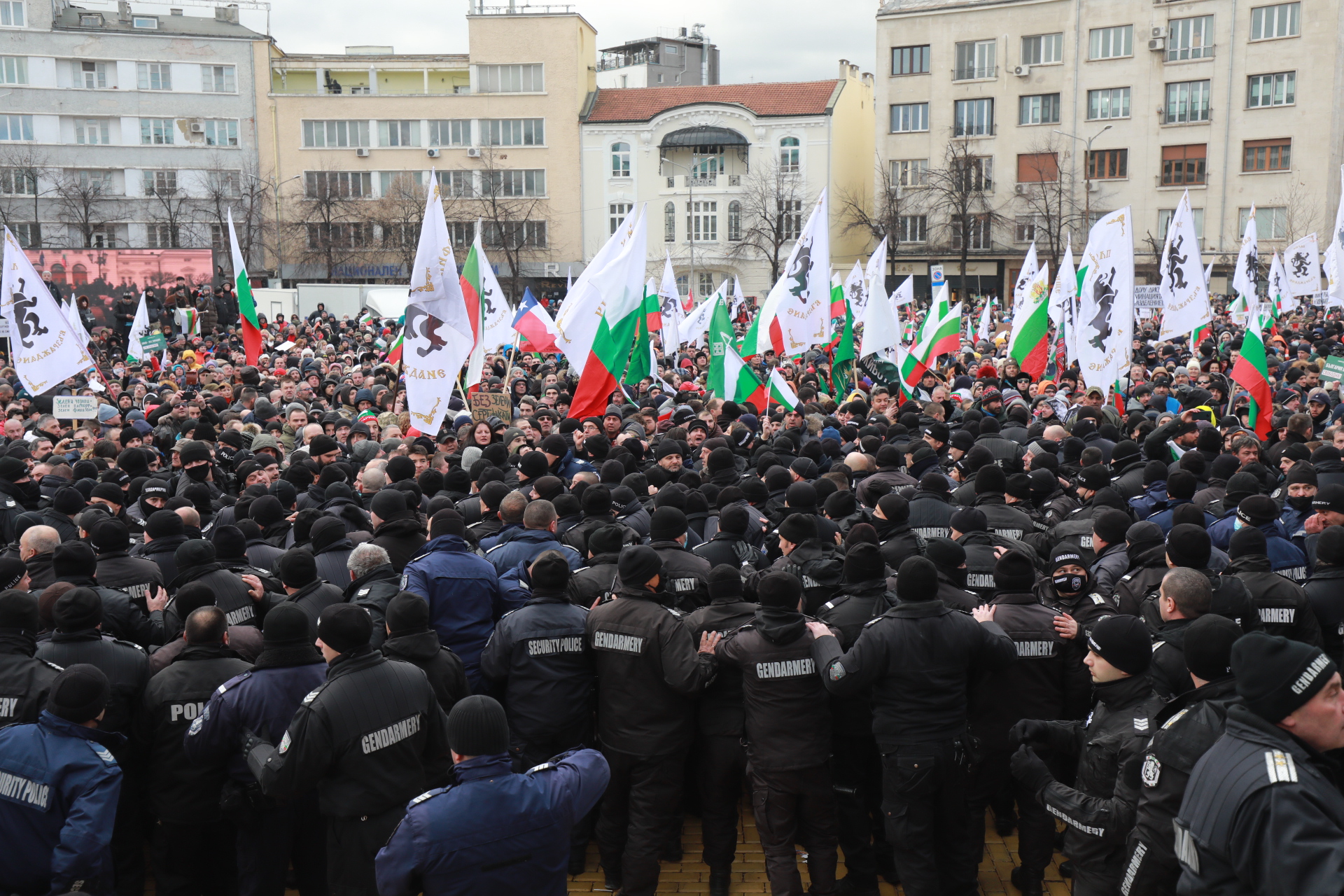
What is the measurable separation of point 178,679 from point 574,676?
1.99 meters

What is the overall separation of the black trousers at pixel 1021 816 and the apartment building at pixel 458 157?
60.0 meters

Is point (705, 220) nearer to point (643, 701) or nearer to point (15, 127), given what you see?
point (15, 127)

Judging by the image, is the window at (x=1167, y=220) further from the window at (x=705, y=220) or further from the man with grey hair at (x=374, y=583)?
the man with grey hair at (x=374, y=583)

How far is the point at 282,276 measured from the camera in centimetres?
6612

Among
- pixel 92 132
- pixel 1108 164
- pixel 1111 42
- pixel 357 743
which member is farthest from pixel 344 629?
pixel 92 132

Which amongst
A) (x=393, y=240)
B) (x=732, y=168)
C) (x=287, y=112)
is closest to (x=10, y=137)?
(x=287, y=112)

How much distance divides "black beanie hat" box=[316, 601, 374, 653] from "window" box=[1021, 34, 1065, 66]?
6107 centimetres

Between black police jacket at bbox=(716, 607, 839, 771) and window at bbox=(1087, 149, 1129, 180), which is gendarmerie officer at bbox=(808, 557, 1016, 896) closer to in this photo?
black police jacket at bbox=(716, 607, 839, 771)

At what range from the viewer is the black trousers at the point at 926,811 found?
5285 mm

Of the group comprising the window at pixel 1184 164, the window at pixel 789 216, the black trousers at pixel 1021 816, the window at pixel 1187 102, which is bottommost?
the black trousers at pixel 1021 816

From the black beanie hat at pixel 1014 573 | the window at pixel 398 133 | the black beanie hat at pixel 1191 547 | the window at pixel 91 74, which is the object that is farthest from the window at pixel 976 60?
the black beanie hat at pixel 1014 573

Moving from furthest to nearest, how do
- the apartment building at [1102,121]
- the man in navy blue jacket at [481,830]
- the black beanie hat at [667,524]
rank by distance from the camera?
the apartment building at [1102,121]
the black beanie hat at [667,524]
the man in navy blue jacket at [481,830]

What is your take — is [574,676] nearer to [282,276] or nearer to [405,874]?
[405,874]

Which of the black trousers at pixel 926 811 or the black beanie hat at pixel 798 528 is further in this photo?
the black beanie hat at pixel 798 528
